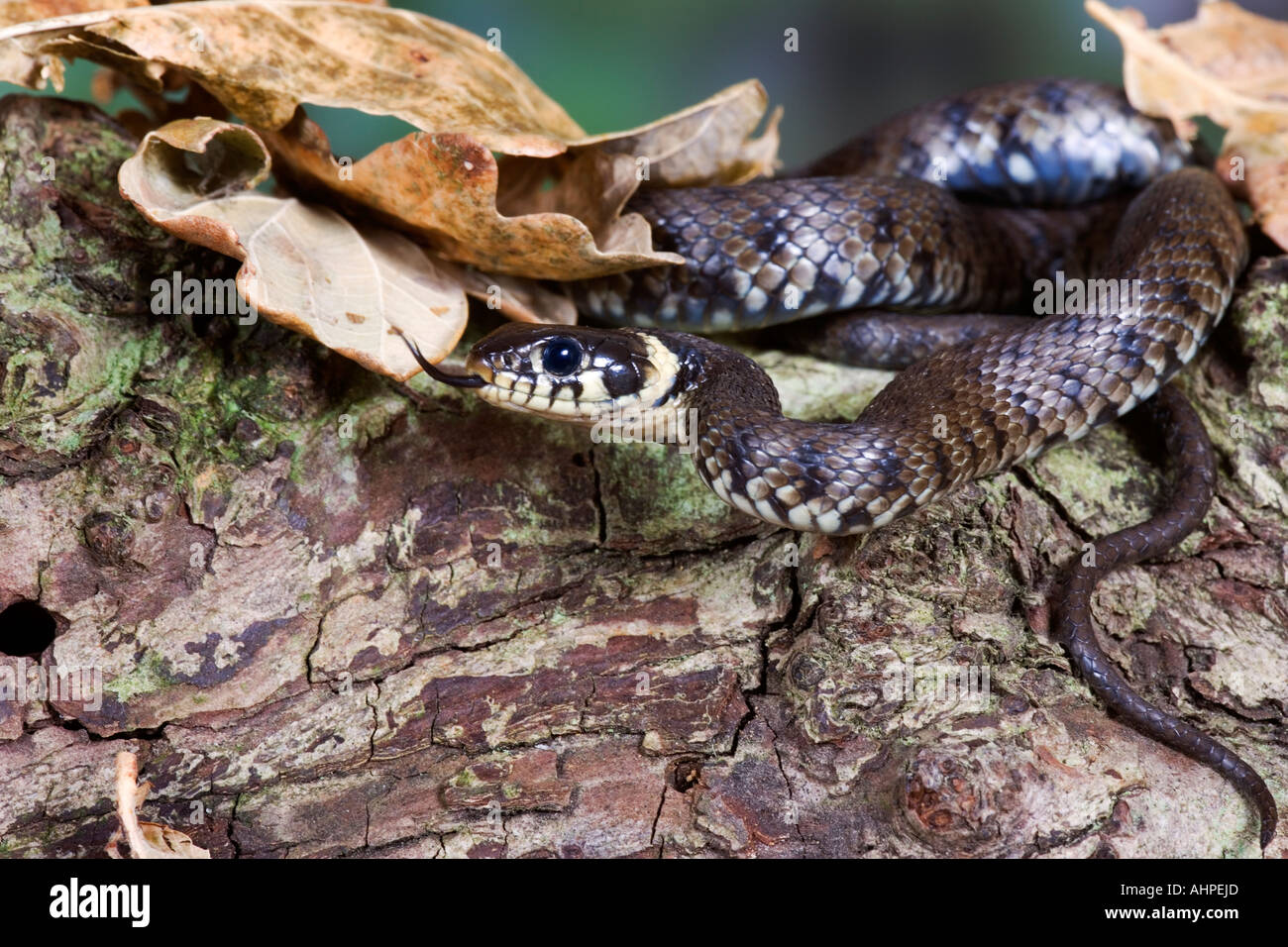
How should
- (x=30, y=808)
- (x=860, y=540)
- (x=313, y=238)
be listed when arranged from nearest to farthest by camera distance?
(x=30, y=808)
(x=860, y=540)
(x=313, y=238)

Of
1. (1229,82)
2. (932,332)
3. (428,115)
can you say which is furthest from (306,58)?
(1229,82)

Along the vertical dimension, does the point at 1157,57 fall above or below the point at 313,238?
above

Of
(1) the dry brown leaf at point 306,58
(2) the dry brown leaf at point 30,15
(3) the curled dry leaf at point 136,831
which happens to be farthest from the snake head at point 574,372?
(2) the dry brown leaf at point 30,15

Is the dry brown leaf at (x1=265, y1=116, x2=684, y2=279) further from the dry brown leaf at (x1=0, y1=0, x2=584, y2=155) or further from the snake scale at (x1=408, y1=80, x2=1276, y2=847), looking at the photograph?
the snake scale at (x1=408, y1=80, x2=1276, y2=847)

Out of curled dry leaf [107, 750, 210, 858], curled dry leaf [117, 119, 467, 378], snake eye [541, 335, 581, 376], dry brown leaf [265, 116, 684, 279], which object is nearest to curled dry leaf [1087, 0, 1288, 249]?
dry brown leaf [265, 116, 684, 279]

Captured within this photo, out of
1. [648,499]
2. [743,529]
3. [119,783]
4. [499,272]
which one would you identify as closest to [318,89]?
[499,272]

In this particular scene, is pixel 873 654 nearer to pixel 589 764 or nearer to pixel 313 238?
pixel 589 764

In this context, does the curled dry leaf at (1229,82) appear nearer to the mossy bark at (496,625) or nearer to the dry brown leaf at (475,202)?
the mossy bark at (496,625)
